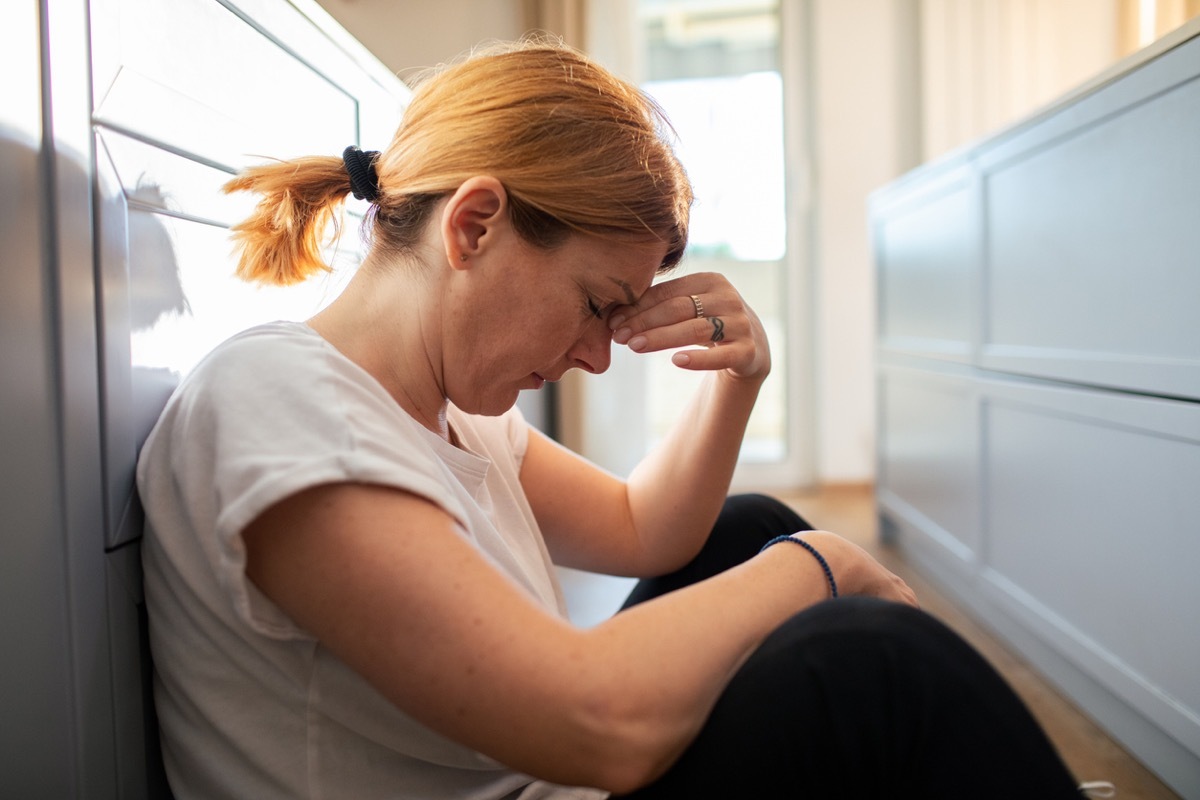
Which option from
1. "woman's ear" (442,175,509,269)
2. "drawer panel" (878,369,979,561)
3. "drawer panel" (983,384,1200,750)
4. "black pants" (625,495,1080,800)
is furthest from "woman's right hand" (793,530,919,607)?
"drawer panel" (878,369,979,561)

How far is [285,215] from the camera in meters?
0.81

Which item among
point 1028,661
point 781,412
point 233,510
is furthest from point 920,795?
point 781,412

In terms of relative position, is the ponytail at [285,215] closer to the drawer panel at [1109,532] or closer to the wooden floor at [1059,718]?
the wooden floor at [1059,718]

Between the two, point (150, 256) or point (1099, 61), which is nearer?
point (150, 256)

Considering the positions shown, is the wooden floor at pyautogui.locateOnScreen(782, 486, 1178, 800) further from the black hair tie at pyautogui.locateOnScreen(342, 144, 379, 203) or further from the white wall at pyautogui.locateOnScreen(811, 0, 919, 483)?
the black hair tie at pyautogui.locateOnScreen(342, 144, 379, 203)

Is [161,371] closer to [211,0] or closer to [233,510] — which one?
[233,510]

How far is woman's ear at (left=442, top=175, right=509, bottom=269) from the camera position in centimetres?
73

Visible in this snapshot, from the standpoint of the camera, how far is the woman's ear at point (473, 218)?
73 centimetres

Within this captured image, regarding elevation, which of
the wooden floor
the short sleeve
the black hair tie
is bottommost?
the wooden floor

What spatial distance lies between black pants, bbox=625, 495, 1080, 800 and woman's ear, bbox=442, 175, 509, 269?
39cm

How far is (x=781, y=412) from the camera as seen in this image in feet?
12.1

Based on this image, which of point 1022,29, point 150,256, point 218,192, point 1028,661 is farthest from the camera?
point 1022,29

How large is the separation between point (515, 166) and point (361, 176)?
0.19m

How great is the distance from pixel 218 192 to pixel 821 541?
1.94 feet
